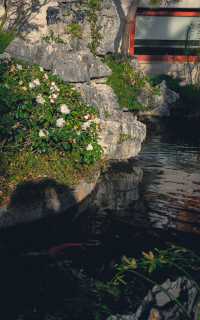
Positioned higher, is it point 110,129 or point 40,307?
point 110,129

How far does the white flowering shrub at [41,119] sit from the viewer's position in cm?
1121

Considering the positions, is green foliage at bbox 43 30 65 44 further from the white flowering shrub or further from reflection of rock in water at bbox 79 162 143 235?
the white flowering shrub

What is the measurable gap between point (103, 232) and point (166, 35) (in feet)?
70.9

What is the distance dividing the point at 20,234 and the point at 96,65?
39.8ft

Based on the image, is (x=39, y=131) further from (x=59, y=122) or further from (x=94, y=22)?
(x=94, y=22)

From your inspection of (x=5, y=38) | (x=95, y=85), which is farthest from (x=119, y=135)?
(x=5, y=38)

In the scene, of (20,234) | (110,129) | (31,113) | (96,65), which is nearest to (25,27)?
(96,65)

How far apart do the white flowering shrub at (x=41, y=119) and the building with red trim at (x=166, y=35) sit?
1620cm

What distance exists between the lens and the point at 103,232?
10109 millimetres

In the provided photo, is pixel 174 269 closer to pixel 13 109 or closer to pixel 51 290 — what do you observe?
pixel 51 290

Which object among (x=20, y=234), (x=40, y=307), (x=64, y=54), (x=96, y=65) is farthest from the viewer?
(x=96, y=65)

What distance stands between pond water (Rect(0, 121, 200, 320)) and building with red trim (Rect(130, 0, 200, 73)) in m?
14.4

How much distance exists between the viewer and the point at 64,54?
747 inches

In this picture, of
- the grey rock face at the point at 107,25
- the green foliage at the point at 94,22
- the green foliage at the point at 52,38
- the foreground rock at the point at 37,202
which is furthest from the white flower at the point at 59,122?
the grey rock face at the point at 107,25
